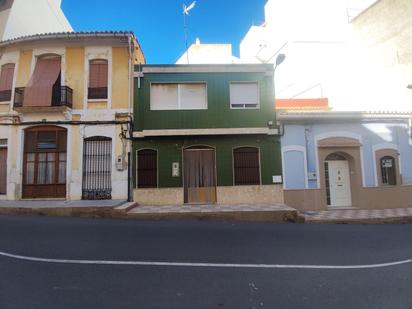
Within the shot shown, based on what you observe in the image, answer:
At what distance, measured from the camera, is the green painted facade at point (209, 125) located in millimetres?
12906

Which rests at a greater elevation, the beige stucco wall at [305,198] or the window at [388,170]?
Answer: the window at [388,170]

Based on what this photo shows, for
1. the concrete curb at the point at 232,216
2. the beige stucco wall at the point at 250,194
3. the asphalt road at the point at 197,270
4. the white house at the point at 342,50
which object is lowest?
the asphalt road at the point at 197,270

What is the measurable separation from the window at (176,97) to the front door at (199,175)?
6.73 feet

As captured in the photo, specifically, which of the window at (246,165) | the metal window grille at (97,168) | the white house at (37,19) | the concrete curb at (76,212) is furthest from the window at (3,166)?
the window at (246,165)

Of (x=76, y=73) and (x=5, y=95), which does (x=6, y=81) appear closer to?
(x=5, y=95)

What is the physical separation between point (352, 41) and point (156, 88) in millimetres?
13582

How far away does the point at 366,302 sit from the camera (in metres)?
3.68

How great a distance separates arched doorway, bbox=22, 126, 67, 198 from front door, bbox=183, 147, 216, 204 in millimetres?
5446

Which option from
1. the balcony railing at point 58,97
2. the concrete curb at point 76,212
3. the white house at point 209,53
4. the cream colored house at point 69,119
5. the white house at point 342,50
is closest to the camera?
the concrete curb at point 76,212

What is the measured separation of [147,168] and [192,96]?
3900 mm

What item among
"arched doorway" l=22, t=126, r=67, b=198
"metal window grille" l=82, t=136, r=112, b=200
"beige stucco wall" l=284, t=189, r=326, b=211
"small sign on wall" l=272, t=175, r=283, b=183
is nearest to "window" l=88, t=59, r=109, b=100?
"metal window grille" l=82, t=136, r=112, b=200

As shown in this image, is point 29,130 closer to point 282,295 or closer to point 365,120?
point 282,295

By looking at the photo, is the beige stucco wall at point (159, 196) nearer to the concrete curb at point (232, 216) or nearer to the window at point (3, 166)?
the concrete curb at point (232, 216)

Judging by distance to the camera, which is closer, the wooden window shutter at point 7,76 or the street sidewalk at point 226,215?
the street sidewalk at point 226,215
